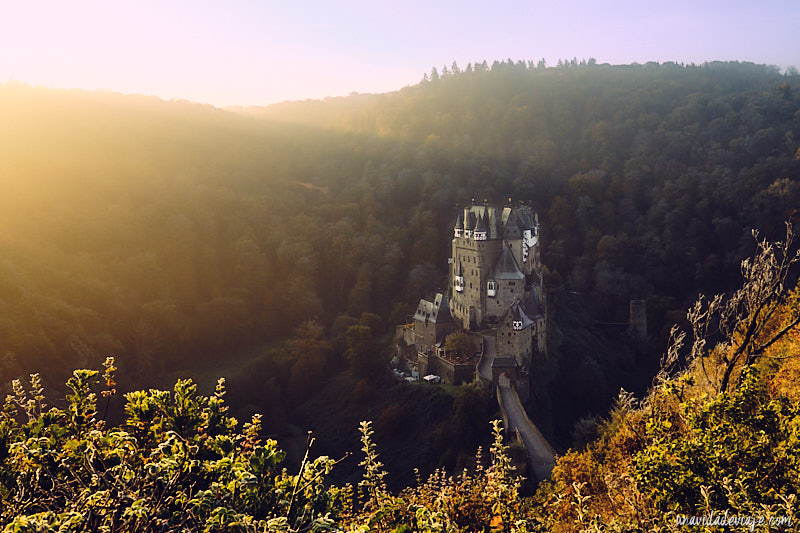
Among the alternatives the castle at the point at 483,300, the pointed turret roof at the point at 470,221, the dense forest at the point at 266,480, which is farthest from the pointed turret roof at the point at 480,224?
the dense forest at the point at 266,480

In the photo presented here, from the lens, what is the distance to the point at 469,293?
49.0m

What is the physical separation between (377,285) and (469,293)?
26607 mm

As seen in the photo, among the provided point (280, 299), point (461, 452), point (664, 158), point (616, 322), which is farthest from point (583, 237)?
point (461, 452)

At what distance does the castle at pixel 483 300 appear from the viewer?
44.9m

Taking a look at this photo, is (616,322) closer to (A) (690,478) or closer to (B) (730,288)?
(B) (730,288)

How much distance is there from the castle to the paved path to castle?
3209mm

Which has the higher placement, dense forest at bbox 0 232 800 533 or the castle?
dense forest at bbox 0 232 800 533

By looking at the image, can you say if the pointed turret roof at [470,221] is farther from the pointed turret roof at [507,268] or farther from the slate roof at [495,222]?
the pointed turret roof at [507,268]

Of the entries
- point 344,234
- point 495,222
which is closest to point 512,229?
point 495,222

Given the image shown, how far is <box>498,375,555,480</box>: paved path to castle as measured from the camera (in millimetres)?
33156

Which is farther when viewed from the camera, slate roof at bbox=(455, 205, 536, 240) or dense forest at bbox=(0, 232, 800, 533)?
slate roof at bbox=(455, 205, 536, 240)

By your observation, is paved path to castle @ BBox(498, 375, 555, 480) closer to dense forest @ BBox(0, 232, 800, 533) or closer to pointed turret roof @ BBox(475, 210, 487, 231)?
pointed turret roof @ BBox(475, 210, 487, 231)

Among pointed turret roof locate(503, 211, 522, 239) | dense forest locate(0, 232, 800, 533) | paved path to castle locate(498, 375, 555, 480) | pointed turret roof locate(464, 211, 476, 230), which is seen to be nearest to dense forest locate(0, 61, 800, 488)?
paved path to castle locate(498, 375, 555, 480)

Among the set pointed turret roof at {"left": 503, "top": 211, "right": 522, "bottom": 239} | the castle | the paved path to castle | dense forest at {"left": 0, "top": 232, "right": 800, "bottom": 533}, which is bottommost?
the paved path to castle
